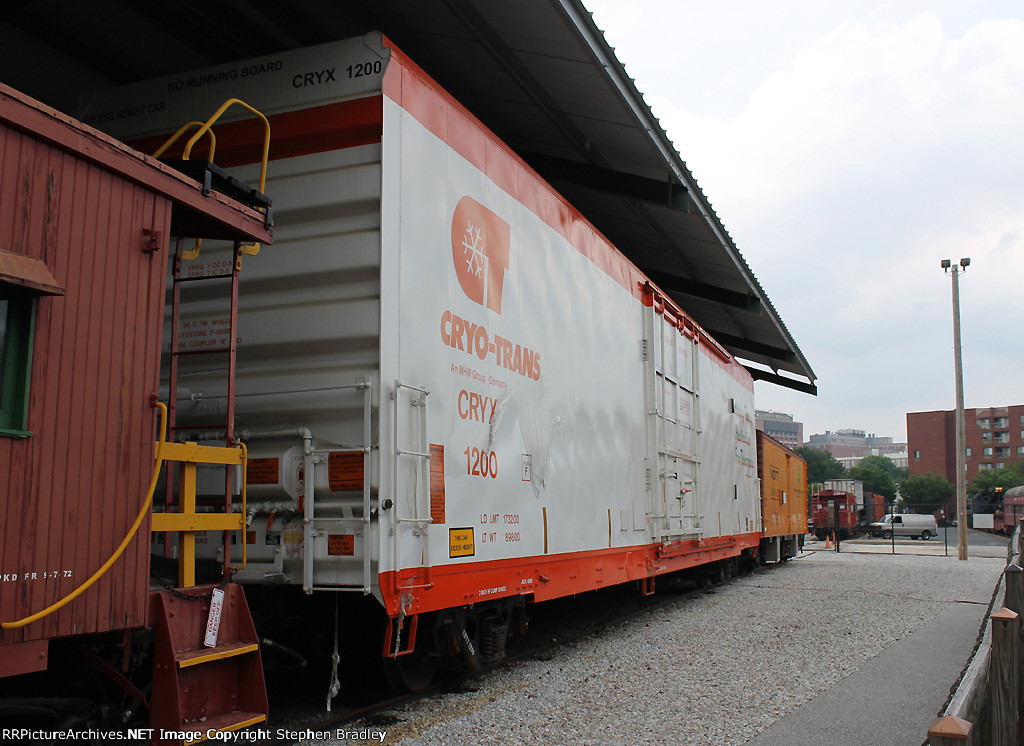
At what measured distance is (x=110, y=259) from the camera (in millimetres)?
3576


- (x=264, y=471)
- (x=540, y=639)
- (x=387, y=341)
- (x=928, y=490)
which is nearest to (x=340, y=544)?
(x=264, y=471)

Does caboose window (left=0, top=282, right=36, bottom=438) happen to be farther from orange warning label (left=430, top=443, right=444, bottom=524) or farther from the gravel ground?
the gravel ground

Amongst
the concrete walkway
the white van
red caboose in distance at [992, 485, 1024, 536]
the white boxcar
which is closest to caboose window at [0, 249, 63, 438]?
the white boxcar

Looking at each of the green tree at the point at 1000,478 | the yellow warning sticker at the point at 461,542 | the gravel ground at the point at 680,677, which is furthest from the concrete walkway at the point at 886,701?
the green tree at the point at 1000,478

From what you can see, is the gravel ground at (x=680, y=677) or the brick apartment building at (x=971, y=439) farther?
the brick apartment building at (x=971, y=439)

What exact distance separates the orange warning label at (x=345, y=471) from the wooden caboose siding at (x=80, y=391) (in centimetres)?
127

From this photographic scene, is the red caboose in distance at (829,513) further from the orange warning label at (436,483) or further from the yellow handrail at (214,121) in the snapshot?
the yellow handrail at (214,121)

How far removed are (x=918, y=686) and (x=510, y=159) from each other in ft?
17.8

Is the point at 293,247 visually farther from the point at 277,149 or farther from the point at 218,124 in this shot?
the point at 218,124

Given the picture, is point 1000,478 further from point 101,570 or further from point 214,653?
point 101,570

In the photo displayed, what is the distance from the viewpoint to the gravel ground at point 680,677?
17.0 feet

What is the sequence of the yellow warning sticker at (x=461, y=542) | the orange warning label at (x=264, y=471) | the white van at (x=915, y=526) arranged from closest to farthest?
the orange warning label at (x=264, y=471), the yellow warning sticker at (x=461, y=542), the white van at (x=915, y=526)

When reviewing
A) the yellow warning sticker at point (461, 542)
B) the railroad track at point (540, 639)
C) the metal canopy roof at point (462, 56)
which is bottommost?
the railroad track at point (540, 639)

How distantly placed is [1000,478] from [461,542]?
10790 cm
